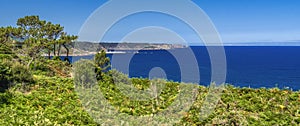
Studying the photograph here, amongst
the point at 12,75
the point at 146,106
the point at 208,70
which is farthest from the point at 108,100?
the point at 208,70

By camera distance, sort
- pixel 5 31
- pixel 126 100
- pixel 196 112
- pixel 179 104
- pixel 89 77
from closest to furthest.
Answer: pixel 196 112, pixel 179 104, pixel 126 100, pixel 89 77, pixel 5 31

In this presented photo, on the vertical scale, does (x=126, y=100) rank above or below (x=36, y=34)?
below

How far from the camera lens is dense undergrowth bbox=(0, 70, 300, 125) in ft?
28.1

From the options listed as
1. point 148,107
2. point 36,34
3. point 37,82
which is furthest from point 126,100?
point 36,34

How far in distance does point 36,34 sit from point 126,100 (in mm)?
22862

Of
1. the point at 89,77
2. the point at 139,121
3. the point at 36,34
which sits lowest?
the point at 139,121

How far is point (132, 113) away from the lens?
9656mm

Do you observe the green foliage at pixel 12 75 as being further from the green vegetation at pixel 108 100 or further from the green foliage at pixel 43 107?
the green foliage at pixel 43 107

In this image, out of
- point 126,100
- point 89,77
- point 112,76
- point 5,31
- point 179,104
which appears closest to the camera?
point 179,104

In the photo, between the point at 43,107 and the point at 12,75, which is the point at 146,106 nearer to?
the point at 43,107

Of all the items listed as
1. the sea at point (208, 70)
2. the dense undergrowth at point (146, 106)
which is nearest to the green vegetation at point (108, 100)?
the dense undergrowth at point (146, 106)

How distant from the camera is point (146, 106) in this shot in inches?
416

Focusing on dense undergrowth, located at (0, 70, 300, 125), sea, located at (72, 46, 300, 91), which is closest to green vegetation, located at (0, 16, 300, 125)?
dense undergrowth, located at (0, 70, 300, 125)

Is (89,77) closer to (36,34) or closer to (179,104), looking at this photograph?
(179,104)
